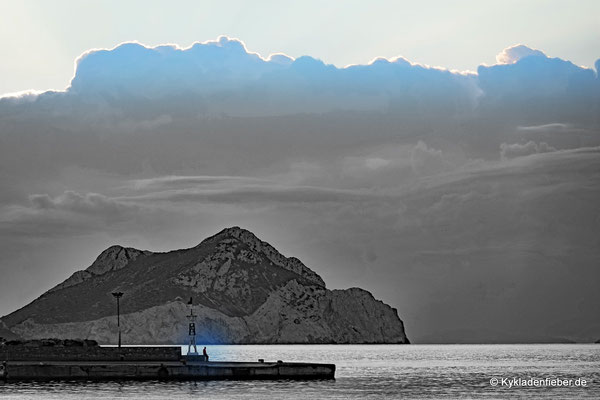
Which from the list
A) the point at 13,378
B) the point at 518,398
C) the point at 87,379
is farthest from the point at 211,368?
the point at 518,398

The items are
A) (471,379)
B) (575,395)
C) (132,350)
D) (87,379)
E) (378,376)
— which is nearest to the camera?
(575,395)

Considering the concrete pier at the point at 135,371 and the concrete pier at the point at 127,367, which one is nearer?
the concrete pier at the point at 135,371

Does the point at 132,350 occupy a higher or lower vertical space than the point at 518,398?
higher

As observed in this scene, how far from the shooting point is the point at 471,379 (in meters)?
175

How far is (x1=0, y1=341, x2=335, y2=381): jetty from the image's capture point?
454ft

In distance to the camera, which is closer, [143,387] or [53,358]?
[143,387]

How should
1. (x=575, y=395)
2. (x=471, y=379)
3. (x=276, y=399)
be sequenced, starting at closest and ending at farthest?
(x=276, y=399), (x=575, y=395), (x=471, y=379)

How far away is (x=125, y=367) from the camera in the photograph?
140 metres

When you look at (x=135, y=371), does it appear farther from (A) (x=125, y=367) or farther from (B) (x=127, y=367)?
(A) (x=125, y=367)

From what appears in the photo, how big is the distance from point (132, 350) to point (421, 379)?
5508cm

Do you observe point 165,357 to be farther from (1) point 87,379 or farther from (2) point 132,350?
(1) point 87,379

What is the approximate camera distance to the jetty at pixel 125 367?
13850 centimetres

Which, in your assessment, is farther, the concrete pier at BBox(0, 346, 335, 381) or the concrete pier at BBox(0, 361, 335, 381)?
the concrete pier at BBox(0, 346, 335, 381)

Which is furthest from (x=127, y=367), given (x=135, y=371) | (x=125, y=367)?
(x=135, y=371)
